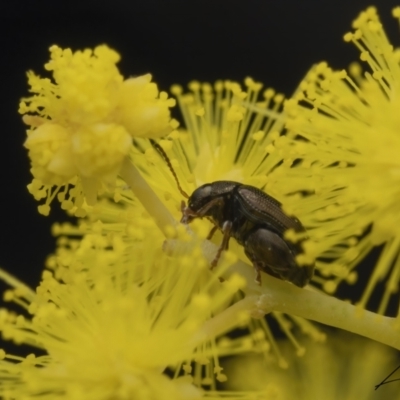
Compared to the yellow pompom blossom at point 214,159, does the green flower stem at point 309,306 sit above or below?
below

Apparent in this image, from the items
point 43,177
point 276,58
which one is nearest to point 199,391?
point 43,177

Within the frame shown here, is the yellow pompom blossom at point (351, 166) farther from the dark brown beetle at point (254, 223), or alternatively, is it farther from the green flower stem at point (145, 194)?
the green flower stem at point (145, 194)

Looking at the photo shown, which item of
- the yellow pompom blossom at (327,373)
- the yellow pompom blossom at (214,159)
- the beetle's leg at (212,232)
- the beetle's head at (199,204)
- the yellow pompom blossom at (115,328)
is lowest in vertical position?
the yellow pompom blossom at (115,328)

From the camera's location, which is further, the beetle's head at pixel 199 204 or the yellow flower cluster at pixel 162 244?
the beetle's head at pixel 199 204

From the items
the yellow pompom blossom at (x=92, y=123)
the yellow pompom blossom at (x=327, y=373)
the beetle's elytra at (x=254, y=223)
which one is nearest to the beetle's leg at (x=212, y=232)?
the beetle's elytra at (x=254, y=223)

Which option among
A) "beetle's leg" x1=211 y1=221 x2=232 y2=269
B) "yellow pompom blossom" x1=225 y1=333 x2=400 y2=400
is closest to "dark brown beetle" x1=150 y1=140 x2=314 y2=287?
"beetle's leg" x1=211 y1=221 x2=232 y2=269

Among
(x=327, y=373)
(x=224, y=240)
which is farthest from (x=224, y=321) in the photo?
(x=327, y=373)

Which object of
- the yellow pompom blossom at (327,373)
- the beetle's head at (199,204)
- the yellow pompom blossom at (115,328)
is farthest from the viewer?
the yellow pompom blossom at (327,373)
